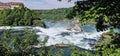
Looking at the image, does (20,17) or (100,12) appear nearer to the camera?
(100,12)

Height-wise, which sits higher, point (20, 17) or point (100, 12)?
point (100, 12)

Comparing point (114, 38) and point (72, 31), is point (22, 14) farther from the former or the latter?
point (114, 38)

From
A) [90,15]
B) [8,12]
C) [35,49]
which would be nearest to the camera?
[90,15]

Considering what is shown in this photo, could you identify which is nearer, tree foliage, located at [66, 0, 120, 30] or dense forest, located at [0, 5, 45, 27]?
tree foliage, located at [66, 0, 120, 30]

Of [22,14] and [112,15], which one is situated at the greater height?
[112,15]

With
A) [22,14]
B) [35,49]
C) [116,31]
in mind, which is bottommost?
[22,14]

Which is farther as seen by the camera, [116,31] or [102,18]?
[116,31]

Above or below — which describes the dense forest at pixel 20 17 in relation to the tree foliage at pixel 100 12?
below

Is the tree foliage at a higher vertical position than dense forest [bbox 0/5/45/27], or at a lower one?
higher

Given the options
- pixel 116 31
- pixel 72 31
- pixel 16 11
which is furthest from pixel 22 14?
pixel 116 31

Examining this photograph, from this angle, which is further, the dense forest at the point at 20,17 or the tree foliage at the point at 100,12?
the dense forest at the point at 20,17

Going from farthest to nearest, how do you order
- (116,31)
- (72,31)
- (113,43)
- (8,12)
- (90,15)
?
(8,12)
(72,31)
(116,31)
(113,43)
(90,15)
